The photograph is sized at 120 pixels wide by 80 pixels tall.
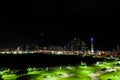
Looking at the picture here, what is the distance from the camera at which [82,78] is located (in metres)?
57.1

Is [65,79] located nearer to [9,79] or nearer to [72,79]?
[72,79]

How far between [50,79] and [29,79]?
5108 millimetres

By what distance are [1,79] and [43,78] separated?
35.1 feet

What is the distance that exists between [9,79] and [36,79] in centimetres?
754

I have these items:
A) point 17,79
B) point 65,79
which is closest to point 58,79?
point 65,79

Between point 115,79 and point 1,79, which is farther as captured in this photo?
point 1,79

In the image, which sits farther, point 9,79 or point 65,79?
point 9,79

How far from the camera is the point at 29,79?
183 ft

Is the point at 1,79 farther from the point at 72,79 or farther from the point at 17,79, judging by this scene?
the point at 72,79

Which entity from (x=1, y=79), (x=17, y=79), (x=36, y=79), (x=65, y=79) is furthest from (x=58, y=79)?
(x=1, y=79)

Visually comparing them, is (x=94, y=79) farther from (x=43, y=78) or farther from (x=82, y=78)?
(x=43, y=78)

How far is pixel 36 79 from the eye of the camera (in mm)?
56156

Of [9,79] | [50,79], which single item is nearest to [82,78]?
[50,79]

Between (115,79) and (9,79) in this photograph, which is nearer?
(115,79)
